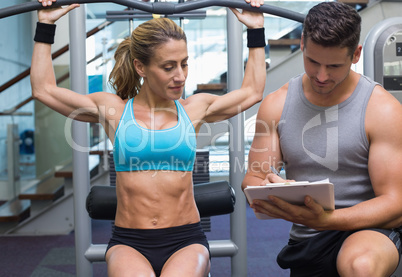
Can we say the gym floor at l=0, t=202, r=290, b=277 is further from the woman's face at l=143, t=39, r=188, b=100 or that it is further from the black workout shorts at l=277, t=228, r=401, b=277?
the woman's face at l=143, t=39, r=188, b=100

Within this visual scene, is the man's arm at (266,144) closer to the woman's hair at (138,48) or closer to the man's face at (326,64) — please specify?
the man's face at (326,64)

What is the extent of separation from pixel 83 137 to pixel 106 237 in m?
1.90

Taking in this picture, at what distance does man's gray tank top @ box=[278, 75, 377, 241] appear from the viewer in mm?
1468

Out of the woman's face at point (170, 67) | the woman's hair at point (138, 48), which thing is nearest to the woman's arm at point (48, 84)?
the woman's hair at point (138, 48)

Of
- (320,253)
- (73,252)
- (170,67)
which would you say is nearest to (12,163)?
(73,252)

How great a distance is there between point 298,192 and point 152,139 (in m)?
0.59

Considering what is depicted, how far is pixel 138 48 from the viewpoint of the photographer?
1624 mm

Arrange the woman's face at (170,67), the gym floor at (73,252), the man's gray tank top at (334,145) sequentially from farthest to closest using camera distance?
1. the gym floor at (73,252)
2. the woman's face at (170,67)
3. the man's gray tank top at (334,145)

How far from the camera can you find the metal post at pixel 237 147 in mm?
2350

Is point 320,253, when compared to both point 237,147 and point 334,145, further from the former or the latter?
point 237,147

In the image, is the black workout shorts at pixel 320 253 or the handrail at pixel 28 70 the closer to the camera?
the black workout shorts at pixel 320 253

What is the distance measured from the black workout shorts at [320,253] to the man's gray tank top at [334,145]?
5 cm

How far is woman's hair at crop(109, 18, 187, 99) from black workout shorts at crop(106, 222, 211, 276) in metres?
0.55

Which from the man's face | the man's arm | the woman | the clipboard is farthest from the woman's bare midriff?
the man's face
